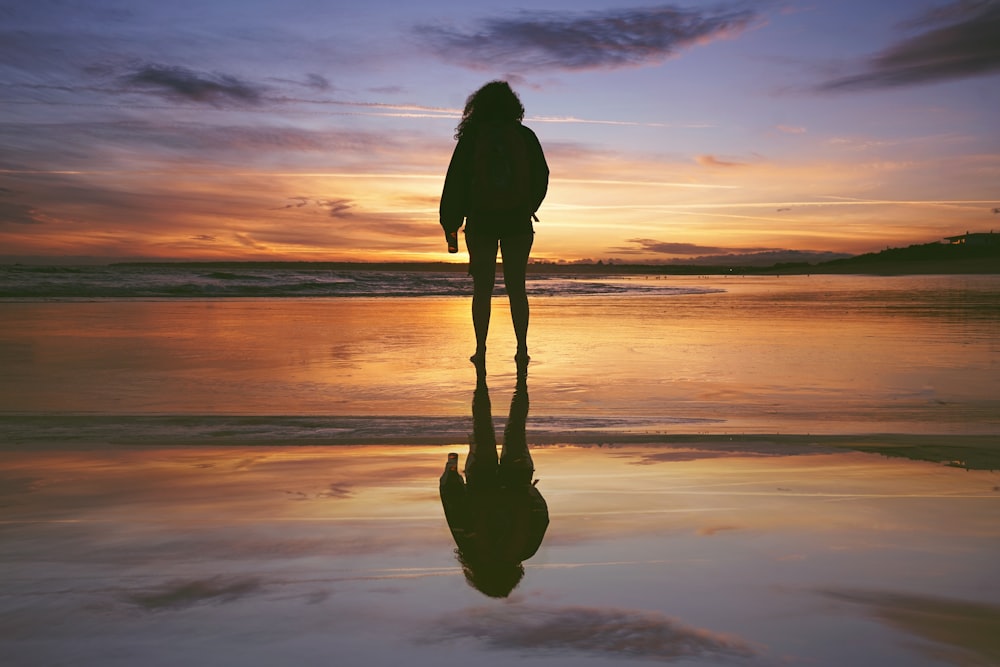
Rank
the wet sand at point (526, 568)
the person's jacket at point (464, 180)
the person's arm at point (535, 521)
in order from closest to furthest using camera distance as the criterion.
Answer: the wet sand at point (526, 568) → the person's arm at point (535, 521) → the person's jacket at point (464, 180)

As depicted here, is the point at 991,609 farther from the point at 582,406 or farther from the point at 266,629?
the point at 582,406

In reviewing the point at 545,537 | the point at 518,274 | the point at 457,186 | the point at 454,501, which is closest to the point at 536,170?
the point at 457,186

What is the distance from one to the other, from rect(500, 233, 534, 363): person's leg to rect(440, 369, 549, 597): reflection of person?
11.0 ft

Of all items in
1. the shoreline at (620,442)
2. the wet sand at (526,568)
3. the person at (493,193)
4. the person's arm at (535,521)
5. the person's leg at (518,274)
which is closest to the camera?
the wet sand at (526,568)

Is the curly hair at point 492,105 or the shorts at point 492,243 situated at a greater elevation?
the curly hair at point 492,105

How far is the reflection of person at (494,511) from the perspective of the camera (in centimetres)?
205

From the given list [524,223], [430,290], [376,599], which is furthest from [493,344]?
[430,290]

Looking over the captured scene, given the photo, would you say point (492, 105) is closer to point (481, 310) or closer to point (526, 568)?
point (481, 310)

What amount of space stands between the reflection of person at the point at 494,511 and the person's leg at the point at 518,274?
3.37m

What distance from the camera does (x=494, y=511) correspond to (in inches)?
102

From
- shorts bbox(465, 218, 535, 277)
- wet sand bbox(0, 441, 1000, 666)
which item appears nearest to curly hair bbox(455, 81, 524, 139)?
shorts bbox(465, 218, 535, 277)

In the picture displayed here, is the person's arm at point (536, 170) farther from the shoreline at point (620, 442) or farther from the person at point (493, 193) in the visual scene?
the shoreline at point (620, 442)

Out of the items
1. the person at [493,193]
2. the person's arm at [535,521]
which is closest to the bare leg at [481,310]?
the person at [493,193]

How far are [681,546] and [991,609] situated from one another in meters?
0.72
